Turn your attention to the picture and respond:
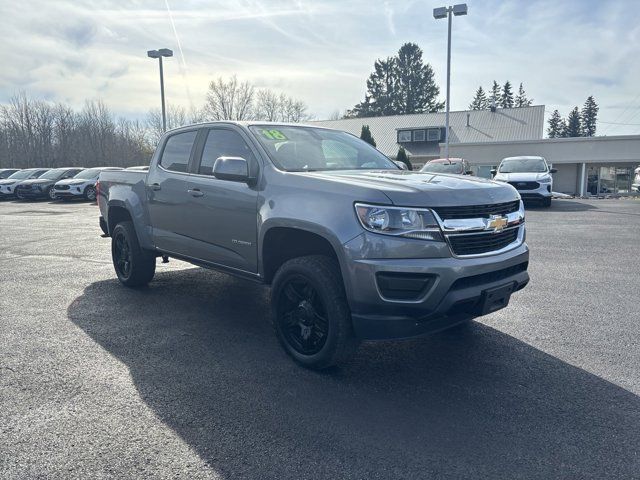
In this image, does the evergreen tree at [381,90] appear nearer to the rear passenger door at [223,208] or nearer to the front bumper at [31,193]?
the front bumper at [31,193]

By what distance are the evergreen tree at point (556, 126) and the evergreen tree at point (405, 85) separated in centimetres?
3605

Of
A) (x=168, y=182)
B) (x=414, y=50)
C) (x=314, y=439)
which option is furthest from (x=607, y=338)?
(x=414, y=50)

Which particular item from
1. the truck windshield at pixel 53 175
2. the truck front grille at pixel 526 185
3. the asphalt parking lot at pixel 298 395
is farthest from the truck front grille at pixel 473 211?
the truck windshield at pixel 53 175

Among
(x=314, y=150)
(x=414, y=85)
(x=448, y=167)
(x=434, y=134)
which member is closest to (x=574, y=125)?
(x=414, y=85)

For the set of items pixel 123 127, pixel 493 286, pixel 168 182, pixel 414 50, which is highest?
pixel 414 50

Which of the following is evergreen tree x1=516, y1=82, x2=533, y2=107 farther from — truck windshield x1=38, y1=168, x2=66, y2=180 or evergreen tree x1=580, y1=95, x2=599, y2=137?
truck windshield x1=38, y1=168, x2=66, y2=180

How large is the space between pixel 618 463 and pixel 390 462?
3.93 ft

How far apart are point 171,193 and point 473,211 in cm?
324

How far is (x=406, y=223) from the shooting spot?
3.22 meters

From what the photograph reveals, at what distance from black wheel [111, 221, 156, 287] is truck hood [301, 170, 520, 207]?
3.05m

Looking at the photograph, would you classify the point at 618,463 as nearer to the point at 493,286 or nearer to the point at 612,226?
the point at 493,286

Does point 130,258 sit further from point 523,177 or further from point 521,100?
point 521,100

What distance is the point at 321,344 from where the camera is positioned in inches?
144

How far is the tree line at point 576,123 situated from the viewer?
9150cm
